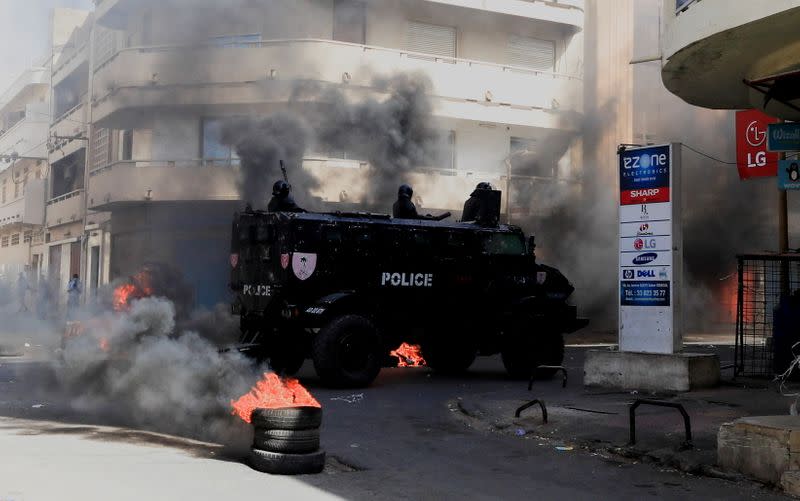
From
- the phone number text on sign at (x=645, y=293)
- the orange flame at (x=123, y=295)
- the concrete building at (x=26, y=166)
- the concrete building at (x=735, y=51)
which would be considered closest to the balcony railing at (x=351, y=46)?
the orange flame at (x=123, y=295)

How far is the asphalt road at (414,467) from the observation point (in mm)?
6070

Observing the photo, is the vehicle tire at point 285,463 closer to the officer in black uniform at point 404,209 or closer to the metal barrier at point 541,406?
the metal barrier at point 541,406

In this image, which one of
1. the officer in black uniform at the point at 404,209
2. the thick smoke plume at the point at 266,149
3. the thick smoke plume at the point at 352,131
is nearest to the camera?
the officer in black uniform at the point at 404,209

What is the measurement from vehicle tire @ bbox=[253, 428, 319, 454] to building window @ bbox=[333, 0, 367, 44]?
1783cm

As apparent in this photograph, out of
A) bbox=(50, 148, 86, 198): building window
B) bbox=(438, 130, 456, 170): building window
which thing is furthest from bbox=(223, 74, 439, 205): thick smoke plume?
bbox=(50, 148, 86, 198): building window

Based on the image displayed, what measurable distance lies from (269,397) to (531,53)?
21.3 meters

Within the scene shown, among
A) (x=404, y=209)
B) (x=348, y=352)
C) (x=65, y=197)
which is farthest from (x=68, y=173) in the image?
(x=348, y=352)

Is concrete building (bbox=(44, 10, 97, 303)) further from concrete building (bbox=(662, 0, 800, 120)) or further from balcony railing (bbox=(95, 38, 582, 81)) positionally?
concrete building (bbox=(662, 0, 800, 120))

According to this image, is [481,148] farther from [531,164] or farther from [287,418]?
[287,418]

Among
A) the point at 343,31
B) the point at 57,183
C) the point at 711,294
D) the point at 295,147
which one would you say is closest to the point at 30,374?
the point at 295,147

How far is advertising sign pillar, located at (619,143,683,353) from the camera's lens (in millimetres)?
11000

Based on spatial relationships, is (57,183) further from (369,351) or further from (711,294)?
(369,351)

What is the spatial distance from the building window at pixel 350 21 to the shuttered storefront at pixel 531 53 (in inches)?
196

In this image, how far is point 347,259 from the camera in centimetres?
1209
